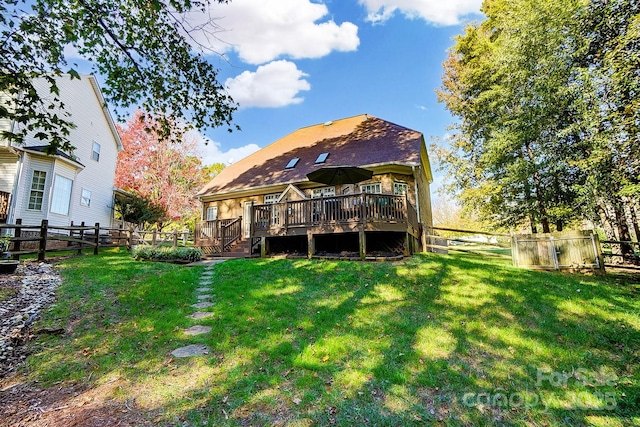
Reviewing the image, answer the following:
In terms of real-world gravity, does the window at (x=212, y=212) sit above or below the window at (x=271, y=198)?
below

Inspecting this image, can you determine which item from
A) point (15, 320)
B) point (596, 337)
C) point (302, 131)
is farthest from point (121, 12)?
point (302, 131)

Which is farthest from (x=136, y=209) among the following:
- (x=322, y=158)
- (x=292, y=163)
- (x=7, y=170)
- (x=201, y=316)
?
(x=201, y=316)

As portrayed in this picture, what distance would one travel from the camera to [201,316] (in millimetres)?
5344

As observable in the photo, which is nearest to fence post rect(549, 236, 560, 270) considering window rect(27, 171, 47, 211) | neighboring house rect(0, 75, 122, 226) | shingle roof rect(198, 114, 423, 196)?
shingle roof rect(198, 114, 423, 196)

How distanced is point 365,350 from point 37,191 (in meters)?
16.1

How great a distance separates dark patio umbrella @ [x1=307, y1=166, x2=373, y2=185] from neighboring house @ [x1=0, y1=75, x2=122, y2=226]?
829 centimetres

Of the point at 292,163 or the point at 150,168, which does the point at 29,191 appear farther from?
the point at 292,163

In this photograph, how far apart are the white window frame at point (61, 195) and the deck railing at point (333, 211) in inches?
394

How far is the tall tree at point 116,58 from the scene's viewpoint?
4.34 metres

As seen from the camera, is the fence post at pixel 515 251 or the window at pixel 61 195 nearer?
the fence post at pixel 515 251

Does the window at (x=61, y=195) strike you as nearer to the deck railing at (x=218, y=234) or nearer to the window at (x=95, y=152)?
the window at (x=95, y=152)

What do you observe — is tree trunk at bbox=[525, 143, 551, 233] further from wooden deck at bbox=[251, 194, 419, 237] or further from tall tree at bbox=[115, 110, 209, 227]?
tall tree at bbox=[115, 110, 209, 227]

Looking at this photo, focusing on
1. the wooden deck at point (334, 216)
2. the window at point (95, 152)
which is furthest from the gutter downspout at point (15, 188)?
the wooden deck at point (334, 216)

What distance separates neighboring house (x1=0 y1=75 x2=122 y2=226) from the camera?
12.3m
